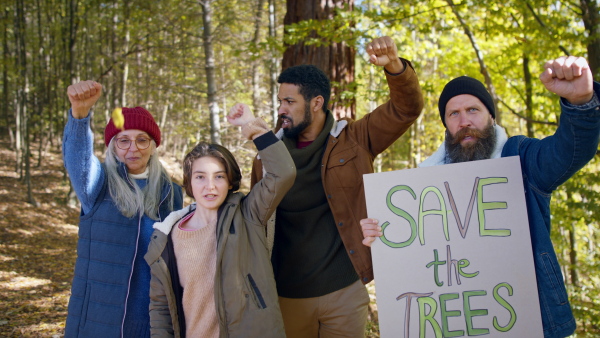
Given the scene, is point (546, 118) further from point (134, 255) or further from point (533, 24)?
point (134, 255)

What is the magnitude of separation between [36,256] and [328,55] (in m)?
7.65

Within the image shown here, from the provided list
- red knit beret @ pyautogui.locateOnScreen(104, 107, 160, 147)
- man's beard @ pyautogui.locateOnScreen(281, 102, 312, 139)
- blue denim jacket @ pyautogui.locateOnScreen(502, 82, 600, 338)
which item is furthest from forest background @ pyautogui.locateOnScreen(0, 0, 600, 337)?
blue denim jacket @ pyautogui.locateOnScreen(502, 82, 600, 338)

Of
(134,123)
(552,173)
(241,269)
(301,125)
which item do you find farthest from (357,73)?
(552,173)

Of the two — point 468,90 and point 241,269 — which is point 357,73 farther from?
point 241,269

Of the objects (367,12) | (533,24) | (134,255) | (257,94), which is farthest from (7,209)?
(533,24)

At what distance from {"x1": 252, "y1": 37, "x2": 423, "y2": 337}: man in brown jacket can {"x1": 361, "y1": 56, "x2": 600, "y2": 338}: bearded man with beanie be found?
17.9 inches

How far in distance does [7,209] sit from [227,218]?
12893mm

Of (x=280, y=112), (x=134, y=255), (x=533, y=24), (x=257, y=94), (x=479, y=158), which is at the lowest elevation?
(x=134, y=255)

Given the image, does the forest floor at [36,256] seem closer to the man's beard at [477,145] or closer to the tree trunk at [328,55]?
the tree trunk at [328,55]

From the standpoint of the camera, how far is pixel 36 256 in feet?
31.4

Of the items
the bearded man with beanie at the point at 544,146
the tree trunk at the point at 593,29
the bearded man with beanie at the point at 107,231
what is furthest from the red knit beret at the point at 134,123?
the tree trunk at the point at 593,29

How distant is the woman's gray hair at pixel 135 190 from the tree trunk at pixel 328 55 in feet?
9.74

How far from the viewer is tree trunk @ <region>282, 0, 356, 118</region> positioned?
18.1 feet

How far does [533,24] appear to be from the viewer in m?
6.27
